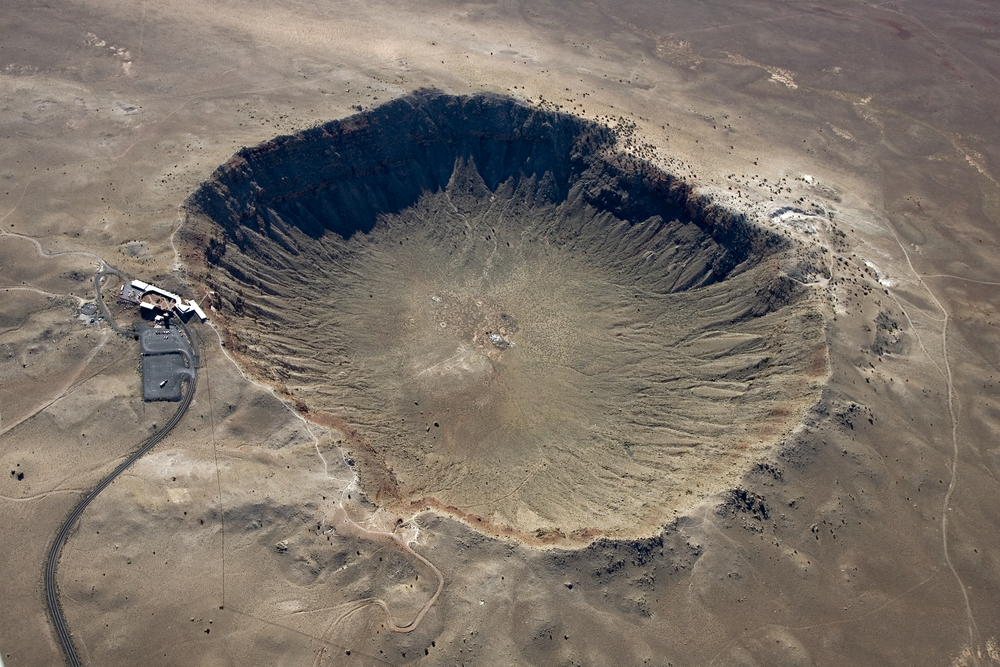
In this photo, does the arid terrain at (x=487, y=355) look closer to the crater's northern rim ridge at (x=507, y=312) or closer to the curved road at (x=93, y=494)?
the crater's northern rim ridge at (x=507, y=312)

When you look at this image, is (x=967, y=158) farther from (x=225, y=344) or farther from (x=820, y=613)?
(x=225, y=344)

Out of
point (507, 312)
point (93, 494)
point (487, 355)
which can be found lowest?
point (93, 494)

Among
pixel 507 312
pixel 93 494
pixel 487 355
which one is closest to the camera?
pixel 93 494

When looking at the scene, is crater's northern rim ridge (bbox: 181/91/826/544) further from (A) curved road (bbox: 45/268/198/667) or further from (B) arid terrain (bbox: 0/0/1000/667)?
(A) curved road (bbox: 45/268/198/667)

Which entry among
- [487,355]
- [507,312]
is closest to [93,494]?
[487,355]

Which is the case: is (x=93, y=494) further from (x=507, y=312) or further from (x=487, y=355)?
(x=507, y=312)

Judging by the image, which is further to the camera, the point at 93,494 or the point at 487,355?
the point at 487,355

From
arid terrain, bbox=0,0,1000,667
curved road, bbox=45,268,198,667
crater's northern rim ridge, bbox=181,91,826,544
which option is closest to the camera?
curved road, bbox=45,268,198,667

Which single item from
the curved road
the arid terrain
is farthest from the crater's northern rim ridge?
the curved road
